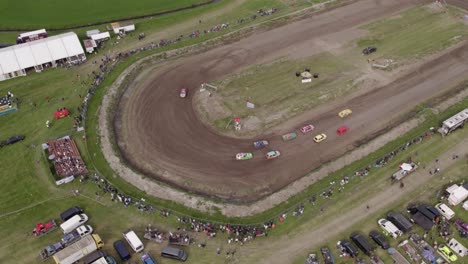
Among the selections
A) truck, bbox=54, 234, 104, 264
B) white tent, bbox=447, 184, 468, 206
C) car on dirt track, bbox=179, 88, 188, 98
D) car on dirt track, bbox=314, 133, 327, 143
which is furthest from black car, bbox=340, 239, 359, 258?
car on dirt track, bbox=179, 88, 188, 98

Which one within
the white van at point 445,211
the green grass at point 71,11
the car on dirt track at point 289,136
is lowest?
the white van at point 445,211

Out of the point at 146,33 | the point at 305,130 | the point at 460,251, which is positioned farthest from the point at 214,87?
the point at 460,251

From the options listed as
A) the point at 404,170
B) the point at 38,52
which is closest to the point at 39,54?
the point at 38,52

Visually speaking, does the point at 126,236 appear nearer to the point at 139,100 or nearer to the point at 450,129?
the point at 139,100

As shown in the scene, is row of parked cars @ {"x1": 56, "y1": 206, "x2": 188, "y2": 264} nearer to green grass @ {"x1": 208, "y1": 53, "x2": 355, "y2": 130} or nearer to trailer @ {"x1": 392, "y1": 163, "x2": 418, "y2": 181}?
green grass @ {"x1": 208, "y1": 53, "x2": 355, "y2": 130}

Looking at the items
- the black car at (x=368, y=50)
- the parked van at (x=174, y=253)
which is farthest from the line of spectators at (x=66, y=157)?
the black car at (x=368, y=50)

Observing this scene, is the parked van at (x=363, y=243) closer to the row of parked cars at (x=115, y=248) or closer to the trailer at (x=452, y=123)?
the row of parked cars at (x=115, y=248)
